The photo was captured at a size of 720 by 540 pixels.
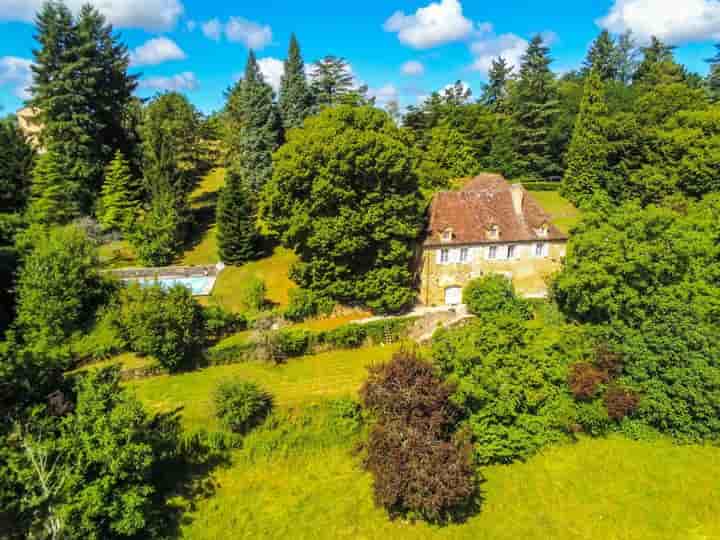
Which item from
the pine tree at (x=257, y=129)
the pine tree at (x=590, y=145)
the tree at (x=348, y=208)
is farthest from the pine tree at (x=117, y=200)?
the pine tree at (x=590, y=145)

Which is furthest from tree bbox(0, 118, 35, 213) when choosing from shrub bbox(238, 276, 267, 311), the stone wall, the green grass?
the green grass

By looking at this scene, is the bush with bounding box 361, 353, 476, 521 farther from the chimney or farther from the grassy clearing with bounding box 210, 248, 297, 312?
the chimney

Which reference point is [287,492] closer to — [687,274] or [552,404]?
[552,404]

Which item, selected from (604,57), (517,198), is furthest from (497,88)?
(517,198)

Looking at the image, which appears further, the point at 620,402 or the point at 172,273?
the point at 172,273

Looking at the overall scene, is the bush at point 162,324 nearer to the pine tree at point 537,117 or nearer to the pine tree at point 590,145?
the pine tree at point 590,145

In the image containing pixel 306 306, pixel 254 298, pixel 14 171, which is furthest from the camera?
pixel 14 171

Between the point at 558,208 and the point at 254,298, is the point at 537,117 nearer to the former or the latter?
the point at 558,208
